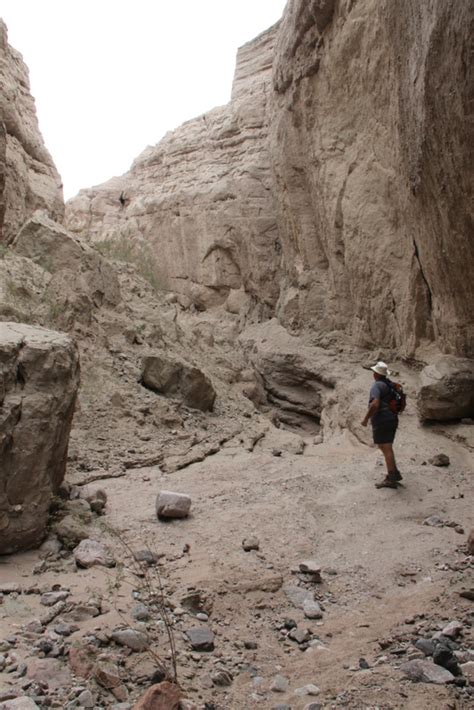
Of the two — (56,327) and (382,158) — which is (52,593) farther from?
(382,158)

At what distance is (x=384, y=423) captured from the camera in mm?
5457

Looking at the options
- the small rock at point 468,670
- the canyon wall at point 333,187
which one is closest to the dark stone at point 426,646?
the small rock at point 468,670

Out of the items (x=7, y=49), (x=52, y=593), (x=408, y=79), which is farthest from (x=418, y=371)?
(x=7, y=49)

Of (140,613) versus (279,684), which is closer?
(279,684)

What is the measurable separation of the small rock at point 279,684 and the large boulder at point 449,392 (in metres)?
4.71

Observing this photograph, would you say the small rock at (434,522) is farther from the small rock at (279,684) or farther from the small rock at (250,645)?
the small rock at (279,684)

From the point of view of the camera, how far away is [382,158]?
27.3 ft

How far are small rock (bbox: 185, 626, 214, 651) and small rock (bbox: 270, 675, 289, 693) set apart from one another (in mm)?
390

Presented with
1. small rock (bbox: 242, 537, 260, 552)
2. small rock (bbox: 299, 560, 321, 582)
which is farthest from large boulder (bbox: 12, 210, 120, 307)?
small rock (bbox: 299, 560, 321, 582)

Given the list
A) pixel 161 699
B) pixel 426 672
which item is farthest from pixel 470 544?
pixel 161 699

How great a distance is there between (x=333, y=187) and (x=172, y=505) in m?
6.79

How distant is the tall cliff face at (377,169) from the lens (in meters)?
5.43

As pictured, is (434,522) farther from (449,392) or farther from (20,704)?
(20,704)

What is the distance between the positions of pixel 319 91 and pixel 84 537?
27.8 ft
